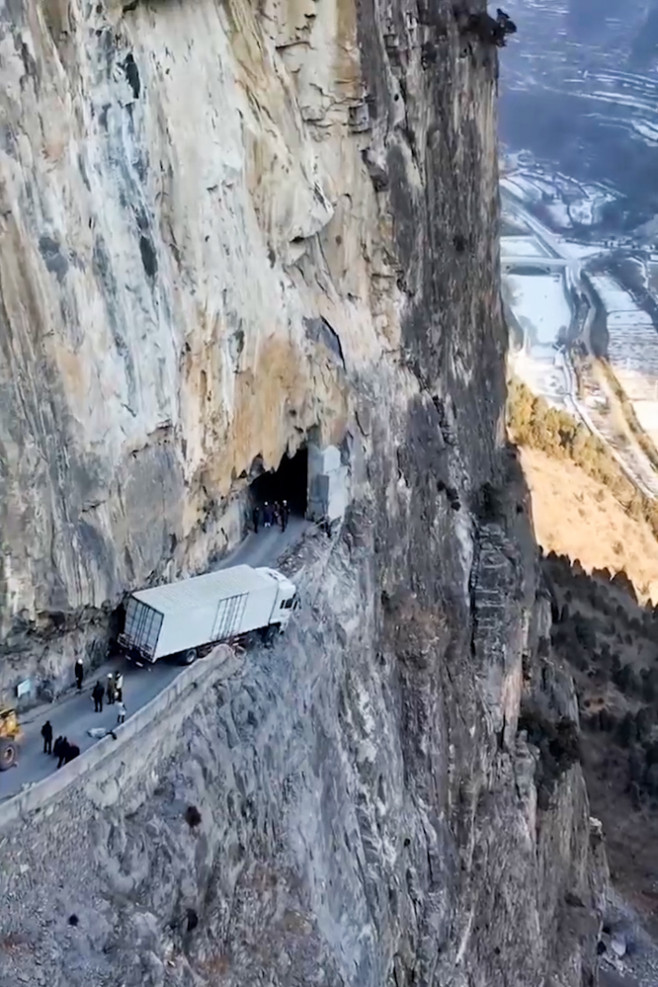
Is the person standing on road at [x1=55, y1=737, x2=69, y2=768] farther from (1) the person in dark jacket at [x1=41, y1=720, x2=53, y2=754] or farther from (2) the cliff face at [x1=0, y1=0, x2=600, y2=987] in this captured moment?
(2) the cliff face at [x1=0, y1=0, x2=600, y2=987]

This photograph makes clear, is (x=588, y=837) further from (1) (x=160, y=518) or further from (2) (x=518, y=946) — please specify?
(1) (x=160, y=518)

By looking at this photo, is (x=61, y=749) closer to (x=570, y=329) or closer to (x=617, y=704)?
(x=617, y=704)

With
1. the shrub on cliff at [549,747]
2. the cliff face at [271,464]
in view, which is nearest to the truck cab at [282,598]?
the cliff face at [271,464]

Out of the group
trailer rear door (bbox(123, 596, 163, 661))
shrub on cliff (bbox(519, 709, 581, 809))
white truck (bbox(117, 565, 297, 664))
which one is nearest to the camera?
trailer rear door (bbox(123, 596, 163, 661))

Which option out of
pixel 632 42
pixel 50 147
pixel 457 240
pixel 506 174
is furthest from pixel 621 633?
pixel 632 42

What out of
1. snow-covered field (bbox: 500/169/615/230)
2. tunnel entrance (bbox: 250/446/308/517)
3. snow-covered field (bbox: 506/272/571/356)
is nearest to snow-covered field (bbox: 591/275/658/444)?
snow-covered field (bbox: 506/272/571/356)

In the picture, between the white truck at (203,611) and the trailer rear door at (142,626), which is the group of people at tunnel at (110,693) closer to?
the trailer rear door at (142,626)
